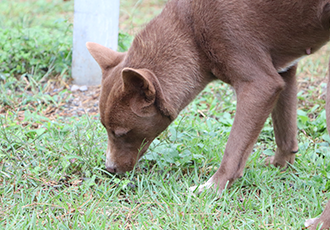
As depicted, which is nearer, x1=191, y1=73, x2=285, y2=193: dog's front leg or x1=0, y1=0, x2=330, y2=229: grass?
x1=0, y1=0, x2=330, y2=229: grass

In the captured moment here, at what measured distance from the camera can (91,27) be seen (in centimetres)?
503

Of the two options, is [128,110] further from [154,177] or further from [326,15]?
[326,15]

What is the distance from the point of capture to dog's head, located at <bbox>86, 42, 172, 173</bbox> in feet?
10.0

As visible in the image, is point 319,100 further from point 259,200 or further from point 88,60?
point 88,60

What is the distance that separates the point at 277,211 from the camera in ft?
9.66

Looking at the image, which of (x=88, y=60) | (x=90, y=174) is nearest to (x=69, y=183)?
(x=90, y=174)

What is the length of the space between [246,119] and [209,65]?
564 millimetres

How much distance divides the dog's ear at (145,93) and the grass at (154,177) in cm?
57

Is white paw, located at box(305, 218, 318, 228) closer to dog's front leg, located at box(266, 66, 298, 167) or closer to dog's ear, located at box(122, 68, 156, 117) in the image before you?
dog's front leg, located at box(266, 66, 298, 167)

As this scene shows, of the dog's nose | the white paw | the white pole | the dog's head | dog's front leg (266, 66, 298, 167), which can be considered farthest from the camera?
the white pole

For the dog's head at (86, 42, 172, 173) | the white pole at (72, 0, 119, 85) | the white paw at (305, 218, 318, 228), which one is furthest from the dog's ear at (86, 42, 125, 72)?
the white paw at (305, 218, 318, 228)

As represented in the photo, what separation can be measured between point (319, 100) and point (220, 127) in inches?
60.0

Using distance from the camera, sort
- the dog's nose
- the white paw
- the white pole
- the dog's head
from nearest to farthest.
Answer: the white paw
the dog's head
the dog's nose
the white pole

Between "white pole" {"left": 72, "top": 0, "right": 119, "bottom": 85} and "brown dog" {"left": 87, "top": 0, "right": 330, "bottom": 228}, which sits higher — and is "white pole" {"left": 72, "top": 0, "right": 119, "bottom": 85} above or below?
below
